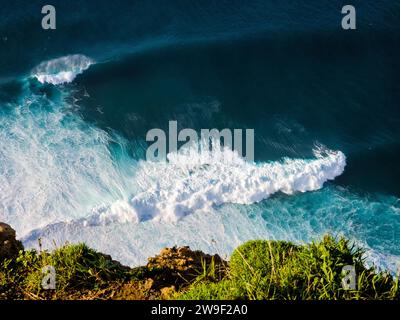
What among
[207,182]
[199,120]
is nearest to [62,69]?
[199,120]

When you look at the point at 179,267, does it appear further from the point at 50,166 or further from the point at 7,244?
the point at 50,166

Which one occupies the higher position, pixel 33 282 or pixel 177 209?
pixel 177 209

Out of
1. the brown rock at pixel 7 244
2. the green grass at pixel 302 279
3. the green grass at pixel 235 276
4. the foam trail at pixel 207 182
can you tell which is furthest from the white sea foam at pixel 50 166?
the green grass at pixel 302 279

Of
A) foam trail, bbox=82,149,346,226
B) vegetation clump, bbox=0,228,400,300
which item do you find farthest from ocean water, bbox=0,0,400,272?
vegetation clump, bbox=0,228,400,300

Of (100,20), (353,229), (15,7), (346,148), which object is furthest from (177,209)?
(15,7)
